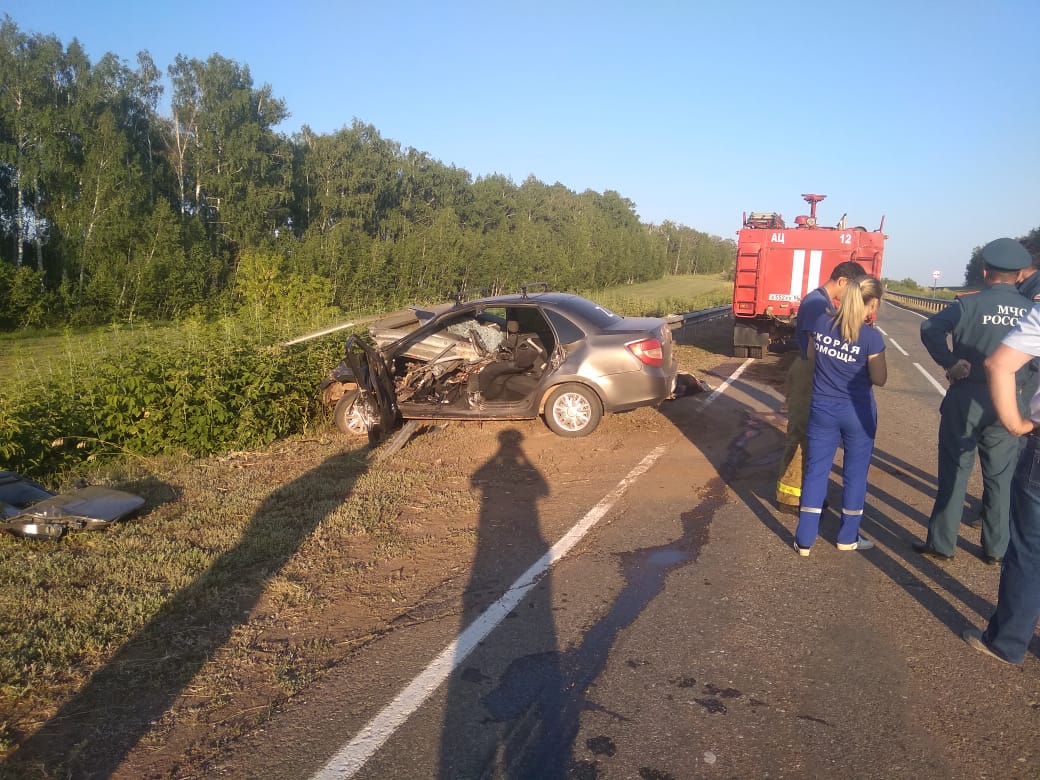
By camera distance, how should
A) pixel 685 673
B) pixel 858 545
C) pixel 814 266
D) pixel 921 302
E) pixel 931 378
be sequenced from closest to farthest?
pixel 685 673 → pixel 858 545 → pixel 931 378 → pixel 814 266 → pixel 921 302

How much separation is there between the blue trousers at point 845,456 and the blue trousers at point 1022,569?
1288 millimetres

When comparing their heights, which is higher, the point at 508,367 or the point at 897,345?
the point at 508,367

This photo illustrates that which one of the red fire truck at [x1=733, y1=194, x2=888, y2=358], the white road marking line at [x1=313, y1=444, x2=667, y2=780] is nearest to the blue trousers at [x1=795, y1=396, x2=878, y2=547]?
the white road marking line at [x1=313, y1=444, x2=667, y2=780]

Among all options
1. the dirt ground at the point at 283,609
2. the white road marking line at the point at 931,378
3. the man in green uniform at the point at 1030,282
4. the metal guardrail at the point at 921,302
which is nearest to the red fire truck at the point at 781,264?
the white road marking line at the point at 931,378

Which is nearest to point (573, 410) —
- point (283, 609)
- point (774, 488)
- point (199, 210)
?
point (774, 488)

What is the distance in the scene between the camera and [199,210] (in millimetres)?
44656

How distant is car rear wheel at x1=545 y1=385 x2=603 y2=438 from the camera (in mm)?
8164

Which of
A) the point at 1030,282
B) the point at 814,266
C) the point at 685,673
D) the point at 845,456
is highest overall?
the point at 814,266

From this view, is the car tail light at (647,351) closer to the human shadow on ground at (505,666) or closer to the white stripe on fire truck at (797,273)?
the human shadow on ground at (505,666)

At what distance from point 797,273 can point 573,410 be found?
29.1ft

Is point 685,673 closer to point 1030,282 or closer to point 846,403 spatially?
point 846,403

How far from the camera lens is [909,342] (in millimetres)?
20969

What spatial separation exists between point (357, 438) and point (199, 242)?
34186 mm

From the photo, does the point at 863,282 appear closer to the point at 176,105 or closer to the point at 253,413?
the point at 253,413
